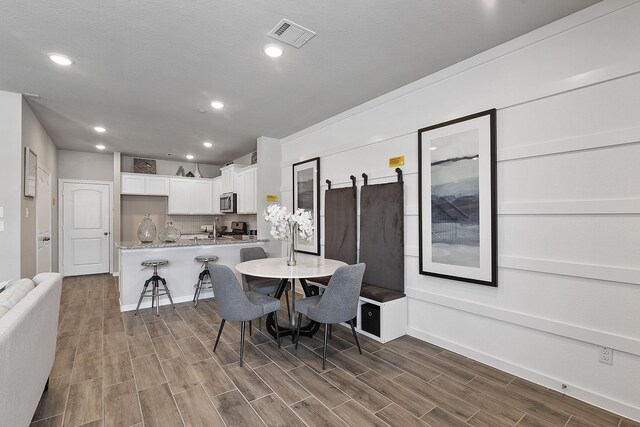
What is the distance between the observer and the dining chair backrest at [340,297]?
2590 millimetres

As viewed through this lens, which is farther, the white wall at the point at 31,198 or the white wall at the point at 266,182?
the white wall at the point at 266,182

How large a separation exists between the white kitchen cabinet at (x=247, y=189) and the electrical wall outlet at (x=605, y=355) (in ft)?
15.8

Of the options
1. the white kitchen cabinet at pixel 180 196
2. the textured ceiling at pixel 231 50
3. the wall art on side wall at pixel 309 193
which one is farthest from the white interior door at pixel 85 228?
the wall art on side wall at pixel 309 193

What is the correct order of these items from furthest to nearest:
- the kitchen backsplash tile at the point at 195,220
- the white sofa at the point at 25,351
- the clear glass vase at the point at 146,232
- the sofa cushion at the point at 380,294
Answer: the kitchen backsplash tile at the point at 195,220, the clear glass vase at the point at 146,232, the sofa cushion at the point at 380,294, the white sofa at the point at 25,351

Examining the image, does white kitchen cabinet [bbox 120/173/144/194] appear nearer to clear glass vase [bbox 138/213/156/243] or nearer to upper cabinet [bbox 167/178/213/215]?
upper cabinet [bbox 167/178/213/215]

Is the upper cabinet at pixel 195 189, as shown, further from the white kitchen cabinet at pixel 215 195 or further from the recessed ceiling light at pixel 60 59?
the recessed ceiling light at pixel 60 59

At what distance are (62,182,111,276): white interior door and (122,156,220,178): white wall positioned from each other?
0.64m

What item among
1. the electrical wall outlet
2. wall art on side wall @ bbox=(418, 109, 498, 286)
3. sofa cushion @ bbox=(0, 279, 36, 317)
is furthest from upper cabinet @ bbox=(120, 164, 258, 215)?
the electrical wall outlet

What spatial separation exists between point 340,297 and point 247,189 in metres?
3.85

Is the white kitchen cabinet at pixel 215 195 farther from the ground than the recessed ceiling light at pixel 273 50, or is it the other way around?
the recessed ceiling light at pixel 273 50

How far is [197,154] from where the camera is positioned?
22.5 ft

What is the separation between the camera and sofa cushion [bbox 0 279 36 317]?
1.64 m

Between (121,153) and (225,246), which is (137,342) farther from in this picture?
(121,153)

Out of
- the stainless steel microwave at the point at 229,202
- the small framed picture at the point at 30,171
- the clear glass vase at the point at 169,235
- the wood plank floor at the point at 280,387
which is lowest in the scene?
the wood plank floor at the point at 280,387
